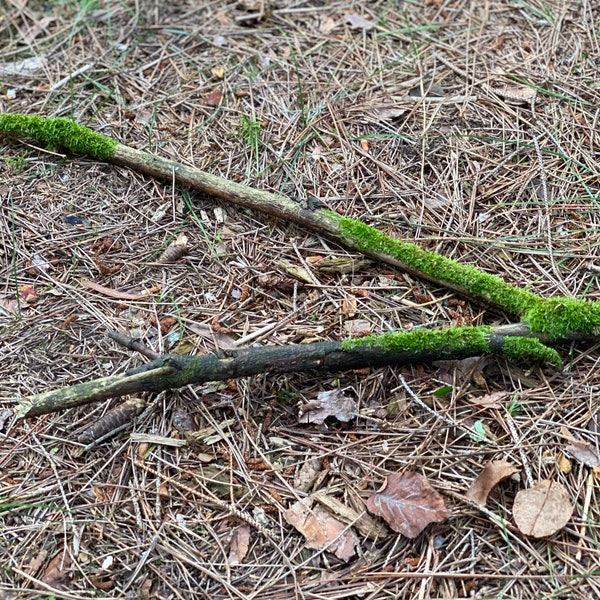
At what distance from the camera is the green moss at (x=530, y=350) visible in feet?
7.49

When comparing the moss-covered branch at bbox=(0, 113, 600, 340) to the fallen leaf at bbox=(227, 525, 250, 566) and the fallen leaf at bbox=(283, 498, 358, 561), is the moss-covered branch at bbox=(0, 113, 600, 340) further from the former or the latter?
the fallen leaf at bbox=(227, 525, 250, 566)

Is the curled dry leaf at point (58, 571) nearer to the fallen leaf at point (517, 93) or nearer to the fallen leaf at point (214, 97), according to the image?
the fallen leaf at point (214, 97)

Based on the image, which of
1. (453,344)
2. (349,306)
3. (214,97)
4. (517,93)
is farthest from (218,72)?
(453,344)

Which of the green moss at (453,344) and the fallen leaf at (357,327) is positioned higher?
the green moss at (453,344)

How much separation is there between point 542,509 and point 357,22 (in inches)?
122

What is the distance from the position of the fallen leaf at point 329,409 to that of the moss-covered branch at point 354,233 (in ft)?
2.34

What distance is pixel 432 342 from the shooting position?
7.57ft

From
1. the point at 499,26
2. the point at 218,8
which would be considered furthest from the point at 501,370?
the point at 218,8

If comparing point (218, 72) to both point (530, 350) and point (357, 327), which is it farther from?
point (530, 350)

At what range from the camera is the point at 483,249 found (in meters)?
2.71

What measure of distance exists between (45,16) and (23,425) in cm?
299

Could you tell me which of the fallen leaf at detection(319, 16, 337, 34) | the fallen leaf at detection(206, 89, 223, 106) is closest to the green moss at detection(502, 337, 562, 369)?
the fallen leaf at detection(206, 89, 223, 106)

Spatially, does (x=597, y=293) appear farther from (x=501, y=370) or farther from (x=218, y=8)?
(x=218, y=8)

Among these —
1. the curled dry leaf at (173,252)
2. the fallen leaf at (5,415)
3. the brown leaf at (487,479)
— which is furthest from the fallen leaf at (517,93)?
the fallen leaf at (5,415)
